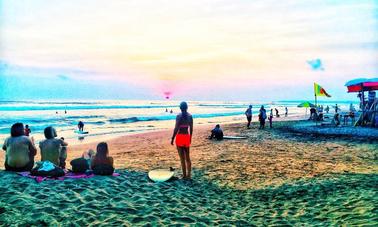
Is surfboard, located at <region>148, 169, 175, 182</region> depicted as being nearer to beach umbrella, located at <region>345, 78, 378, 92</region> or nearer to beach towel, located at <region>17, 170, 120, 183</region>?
beach towel, located at <region>17, 170, 120, 183</region>

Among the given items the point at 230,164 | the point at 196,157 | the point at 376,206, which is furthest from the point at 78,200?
the point at 196,157

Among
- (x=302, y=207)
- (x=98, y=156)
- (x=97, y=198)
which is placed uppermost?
(x=98, y=156)

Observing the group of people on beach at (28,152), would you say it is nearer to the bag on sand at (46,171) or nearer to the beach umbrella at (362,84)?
the bag on sand at (46,171)

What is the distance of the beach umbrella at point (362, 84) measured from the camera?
18.9 meters

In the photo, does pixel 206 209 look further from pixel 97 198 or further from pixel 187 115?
pixel 187 115

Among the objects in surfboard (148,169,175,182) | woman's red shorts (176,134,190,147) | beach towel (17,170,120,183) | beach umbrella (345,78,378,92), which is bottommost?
surfboard (148,169,175,182)

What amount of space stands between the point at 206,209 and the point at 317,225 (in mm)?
2021

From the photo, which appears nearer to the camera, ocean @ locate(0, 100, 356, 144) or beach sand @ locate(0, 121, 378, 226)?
beach sand @ locate(0, 121, 378, 226)

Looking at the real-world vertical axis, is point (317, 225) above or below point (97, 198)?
below

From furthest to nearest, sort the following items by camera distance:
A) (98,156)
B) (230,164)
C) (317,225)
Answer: (230,164) < (98,156) < (317,225)

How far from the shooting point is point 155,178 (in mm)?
8258

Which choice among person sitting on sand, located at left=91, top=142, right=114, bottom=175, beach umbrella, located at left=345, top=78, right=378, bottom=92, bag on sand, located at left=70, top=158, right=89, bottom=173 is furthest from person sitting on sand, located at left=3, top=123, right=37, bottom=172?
beach umbrella, located at left=345, top=78, right=378, bottom=92

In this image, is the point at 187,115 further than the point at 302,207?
Yes

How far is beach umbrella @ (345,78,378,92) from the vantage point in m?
18.9
